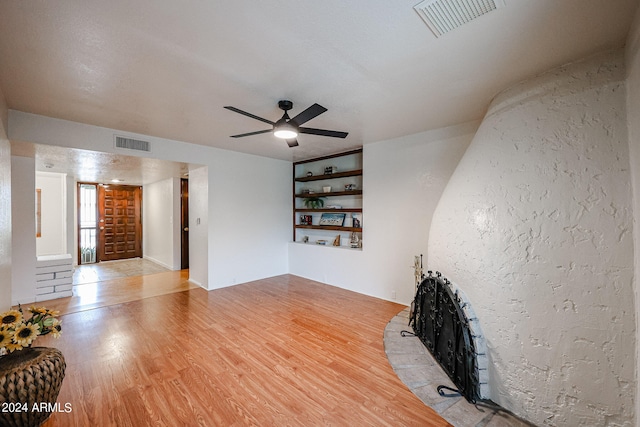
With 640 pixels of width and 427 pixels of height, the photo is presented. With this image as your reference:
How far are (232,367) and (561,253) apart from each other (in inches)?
108

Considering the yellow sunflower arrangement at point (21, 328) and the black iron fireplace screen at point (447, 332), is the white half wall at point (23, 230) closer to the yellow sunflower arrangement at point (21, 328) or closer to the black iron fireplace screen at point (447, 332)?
the yellow sunflower arrangement at point (21, 328)

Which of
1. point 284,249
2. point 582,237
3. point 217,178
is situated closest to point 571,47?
point 582,237

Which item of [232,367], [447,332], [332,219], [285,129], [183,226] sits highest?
[285,129]

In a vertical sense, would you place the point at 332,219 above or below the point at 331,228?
above

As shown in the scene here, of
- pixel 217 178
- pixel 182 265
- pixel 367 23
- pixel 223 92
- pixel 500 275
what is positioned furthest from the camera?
pixel 182 265

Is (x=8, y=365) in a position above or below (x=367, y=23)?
below

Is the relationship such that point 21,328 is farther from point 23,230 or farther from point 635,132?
point 635,132

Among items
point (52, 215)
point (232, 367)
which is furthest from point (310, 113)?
point (52, 215)

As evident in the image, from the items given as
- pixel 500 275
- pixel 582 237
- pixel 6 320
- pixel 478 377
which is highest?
pixel 582 237

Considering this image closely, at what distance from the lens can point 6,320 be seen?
169cm

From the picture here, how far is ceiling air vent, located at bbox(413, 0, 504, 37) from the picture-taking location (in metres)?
1.45

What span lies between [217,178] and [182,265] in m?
3.04

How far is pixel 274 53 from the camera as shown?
1892 millimetres

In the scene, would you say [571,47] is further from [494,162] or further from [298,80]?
[298,80]
